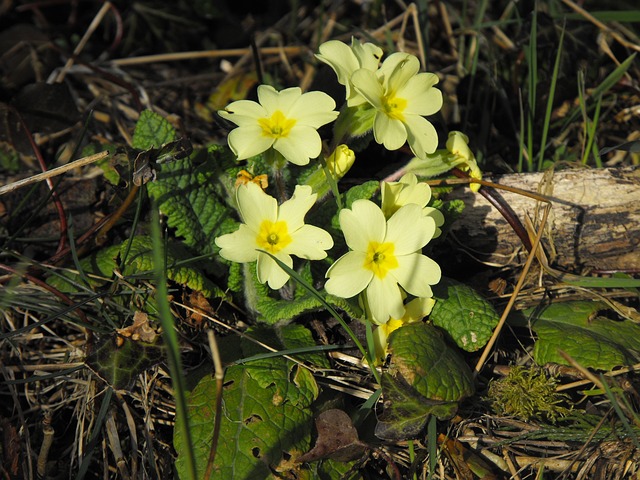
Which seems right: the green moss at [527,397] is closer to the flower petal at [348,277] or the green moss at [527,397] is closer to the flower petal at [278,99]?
the flower petal at [348,277]

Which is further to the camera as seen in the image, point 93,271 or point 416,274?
point 93,271

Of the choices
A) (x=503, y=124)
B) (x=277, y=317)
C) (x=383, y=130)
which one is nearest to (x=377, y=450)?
(x=277, y=317)

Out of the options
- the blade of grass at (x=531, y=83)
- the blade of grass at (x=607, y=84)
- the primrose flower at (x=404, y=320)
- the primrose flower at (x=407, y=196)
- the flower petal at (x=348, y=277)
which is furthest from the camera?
the blade of grass at (x=607, y=84)

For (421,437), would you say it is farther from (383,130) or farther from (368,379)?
(383,130)

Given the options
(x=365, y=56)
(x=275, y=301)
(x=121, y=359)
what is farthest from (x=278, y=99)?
(x=121, y=359)

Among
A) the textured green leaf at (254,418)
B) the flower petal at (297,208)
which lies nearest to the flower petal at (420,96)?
the flower petal at (297,208)

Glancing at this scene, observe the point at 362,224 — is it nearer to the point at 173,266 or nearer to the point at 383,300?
the point at 383,300

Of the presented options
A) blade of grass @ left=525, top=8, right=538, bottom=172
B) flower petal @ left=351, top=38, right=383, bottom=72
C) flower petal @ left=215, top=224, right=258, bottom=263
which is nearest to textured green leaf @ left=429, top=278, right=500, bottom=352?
flower petal @ left=215, top=224, right=258, bottom=263
